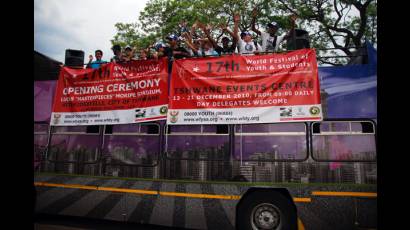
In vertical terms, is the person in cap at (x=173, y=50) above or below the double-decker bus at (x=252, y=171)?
above

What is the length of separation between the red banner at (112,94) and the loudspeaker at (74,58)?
14.3 inches

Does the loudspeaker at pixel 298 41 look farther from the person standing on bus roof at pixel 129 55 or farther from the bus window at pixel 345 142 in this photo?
the person standing on bus roof at pixel 129 55

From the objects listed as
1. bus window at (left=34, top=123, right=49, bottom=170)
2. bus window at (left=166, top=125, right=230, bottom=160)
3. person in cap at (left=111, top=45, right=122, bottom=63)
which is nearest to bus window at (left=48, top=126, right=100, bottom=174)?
bus window at (left=34, top=123, right=49, bottom=170)

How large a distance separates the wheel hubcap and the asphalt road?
2073 mm

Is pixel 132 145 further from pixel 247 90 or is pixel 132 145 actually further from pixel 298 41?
pixel 298 41

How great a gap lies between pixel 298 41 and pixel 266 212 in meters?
3.30

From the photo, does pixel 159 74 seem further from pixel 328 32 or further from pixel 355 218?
pixel 328 32

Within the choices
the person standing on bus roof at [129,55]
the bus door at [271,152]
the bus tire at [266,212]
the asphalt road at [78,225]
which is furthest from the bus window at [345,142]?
the person standing on bus roof at [129,55]

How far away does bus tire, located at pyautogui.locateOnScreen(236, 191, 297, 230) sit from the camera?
4969 mm

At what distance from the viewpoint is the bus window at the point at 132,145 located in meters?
5.81

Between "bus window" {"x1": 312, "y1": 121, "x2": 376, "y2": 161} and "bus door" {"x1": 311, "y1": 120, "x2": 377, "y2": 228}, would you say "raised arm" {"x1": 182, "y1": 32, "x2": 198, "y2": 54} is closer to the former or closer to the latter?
"bus door" {"x1": 311, "y1": 120, "x2": 377, "y2": 228}

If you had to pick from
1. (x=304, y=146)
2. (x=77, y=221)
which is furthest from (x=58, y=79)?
(x=304, y=146)
